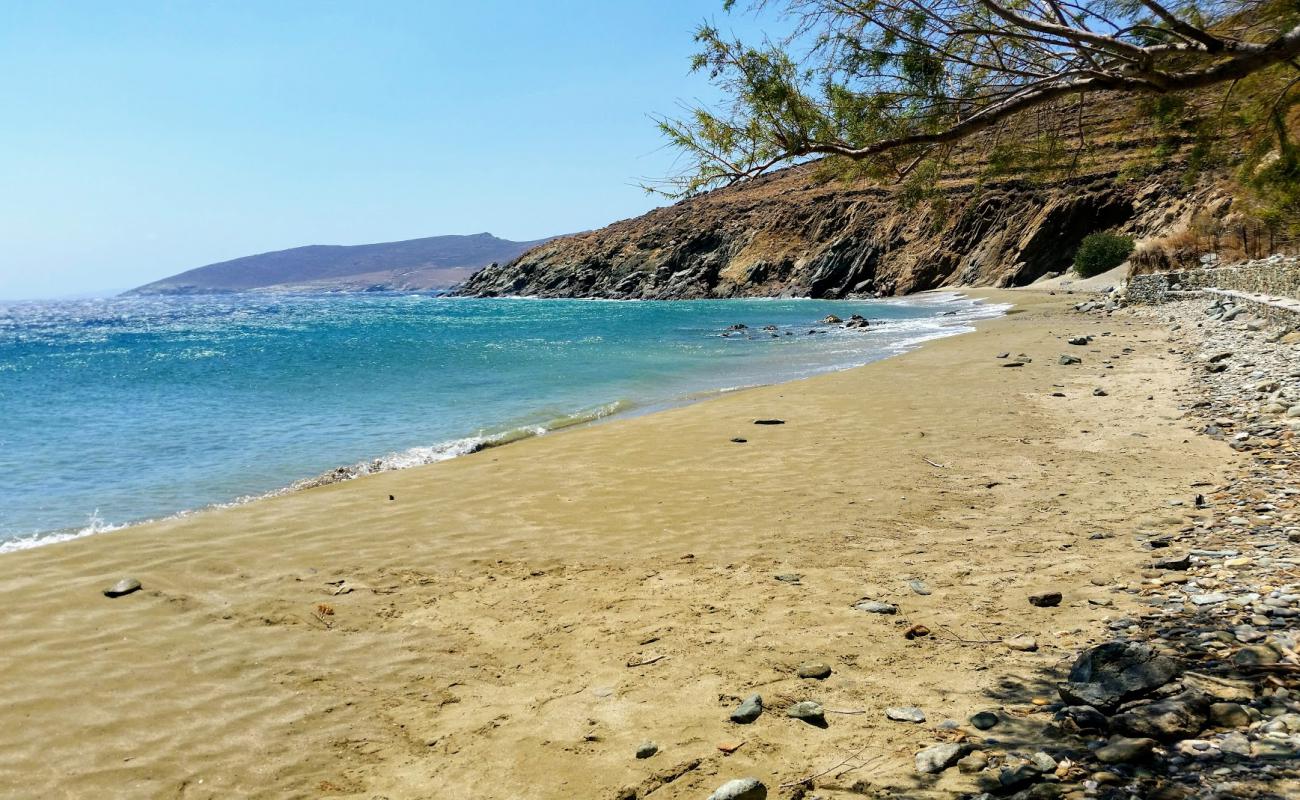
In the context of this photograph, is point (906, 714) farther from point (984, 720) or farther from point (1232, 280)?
point (1232, 280)

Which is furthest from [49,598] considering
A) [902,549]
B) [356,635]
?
[902,549]

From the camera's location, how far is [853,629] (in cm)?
503

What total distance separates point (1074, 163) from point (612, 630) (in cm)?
Result: 504

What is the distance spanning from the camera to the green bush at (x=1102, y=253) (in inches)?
2013

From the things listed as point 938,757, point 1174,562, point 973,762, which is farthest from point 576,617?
point 1174,562

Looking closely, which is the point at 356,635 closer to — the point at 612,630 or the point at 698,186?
the point at 612,630

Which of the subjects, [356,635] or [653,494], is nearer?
[356,635]

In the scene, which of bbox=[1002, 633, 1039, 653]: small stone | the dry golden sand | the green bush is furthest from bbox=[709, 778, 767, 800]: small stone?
the green bush

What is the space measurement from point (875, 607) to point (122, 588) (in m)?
6.22

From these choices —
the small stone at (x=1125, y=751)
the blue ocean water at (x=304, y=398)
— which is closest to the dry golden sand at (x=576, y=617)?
the small stone at (x=1125, y=751)

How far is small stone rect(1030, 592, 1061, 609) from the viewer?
201 inches

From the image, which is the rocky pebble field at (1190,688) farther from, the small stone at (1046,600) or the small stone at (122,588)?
the small stone at (122,588)

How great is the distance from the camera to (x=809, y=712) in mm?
3984

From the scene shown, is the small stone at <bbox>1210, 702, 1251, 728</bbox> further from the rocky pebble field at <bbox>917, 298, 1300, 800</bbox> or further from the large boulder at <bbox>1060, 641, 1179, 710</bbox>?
the large boulder at <bbox>1060, 641, 1179, 710</bbox>
